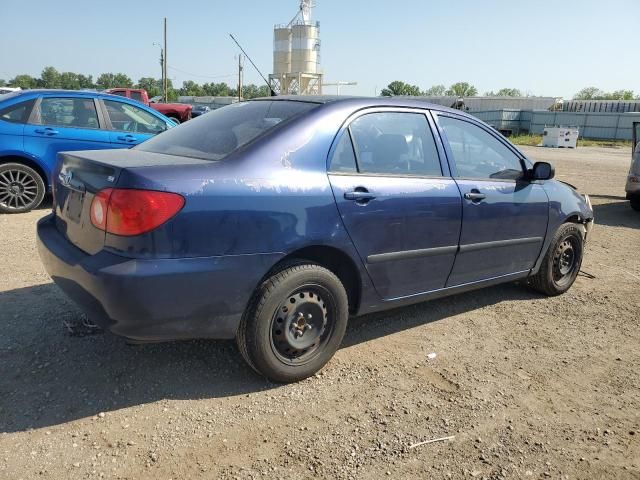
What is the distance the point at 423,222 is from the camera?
3455 millimetres

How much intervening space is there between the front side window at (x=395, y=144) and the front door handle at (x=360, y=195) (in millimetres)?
160

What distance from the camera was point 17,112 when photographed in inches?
274

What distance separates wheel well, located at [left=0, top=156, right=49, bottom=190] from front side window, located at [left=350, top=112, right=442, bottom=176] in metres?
5.42

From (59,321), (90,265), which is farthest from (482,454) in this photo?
(59,321)

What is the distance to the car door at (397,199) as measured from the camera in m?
3.15

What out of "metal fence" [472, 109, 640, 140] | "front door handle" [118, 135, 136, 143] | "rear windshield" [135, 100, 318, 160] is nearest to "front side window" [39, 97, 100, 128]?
"front door handle" [118, 135, 136, 143]

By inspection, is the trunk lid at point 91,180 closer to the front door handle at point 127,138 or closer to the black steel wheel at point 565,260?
the black steel wheel at point 565,260

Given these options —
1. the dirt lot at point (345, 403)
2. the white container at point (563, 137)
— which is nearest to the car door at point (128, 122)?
the dirt lot at point (345, 403)

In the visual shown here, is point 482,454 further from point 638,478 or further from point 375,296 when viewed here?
point 375,296

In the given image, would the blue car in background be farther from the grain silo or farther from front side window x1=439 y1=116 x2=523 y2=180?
the grain silo

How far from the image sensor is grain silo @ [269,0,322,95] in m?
64.6

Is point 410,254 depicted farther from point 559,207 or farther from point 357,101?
point 559,207

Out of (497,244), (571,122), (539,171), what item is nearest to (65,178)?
(497,244)

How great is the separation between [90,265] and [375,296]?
1.67 m
